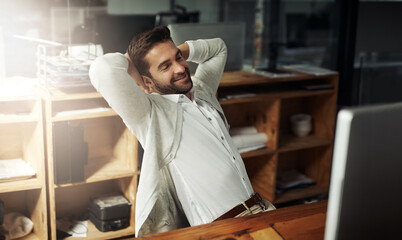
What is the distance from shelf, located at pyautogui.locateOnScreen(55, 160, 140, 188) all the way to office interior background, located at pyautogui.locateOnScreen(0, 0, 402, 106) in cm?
61

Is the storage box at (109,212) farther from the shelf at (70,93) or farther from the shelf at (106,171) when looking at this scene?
the shelf at (70,93)

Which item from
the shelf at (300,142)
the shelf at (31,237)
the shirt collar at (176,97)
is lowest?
the shelf at (31,237)

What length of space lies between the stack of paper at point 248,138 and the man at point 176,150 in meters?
0.96

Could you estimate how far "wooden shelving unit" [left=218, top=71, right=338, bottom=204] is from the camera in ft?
9.36

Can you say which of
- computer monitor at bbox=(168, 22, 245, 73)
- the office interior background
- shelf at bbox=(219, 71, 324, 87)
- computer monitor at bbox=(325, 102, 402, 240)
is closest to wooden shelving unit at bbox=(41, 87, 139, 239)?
the office interior background

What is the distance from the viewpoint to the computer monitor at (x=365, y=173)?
0.87 metres

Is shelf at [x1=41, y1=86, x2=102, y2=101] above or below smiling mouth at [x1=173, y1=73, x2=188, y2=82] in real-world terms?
below

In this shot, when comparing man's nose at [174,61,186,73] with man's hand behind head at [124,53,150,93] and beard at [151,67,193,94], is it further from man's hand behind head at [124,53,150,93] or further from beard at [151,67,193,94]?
man's hand behind head at [124,53,150,93]

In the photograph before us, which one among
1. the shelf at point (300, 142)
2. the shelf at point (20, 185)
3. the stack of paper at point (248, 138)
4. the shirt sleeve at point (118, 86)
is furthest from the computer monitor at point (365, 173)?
the shelf at point (300, 142)

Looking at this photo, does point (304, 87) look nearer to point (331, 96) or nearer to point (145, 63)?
point (331, 96)

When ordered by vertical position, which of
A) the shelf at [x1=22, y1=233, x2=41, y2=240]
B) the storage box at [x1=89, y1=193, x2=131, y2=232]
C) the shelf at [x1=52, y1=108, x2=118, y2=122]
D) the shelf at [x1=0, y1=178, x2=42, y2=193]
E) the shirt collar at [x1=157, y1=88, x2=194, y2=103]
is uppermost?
the shirt collar at [x1=157, y1=88, x2=194, y2=103]

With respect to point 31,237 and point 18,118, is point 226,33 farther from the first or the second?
point 31,237

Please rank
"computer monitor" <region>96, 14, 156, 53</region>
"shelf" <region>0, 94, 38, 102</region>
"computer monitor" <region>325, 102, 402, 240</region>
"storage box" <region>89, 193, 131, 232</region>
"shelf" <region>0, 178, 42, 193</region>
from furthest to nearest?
"computer monitor" <region>96, 14, 156, 53</region>
"storage box" <region>89, 193, 131, 232</region>
"shelf" <region>0, 178, 42, 193</region>
"shelf" <region>0, 94, 38, 102</region>
"computer monitor" <region>325, 102, 402, 240</region>

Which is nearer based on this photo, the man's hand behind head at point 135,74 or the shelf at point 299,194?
the man's hand behind head at point 135,74
